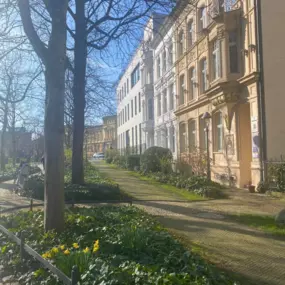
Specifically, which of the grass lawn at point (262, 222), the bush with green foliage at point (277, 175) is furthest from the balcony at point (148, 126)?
the grass lawn at point (262, 222)

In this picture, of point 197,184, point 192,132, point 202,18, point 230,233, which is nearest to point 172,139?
point 192,132

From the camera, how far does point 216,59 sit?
61.6 feet

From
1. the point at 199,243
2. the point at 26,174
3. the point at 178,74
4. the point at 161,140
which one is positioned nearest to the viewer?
the point at 199,243

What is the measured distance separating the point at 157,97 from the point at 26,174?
2004 centimetres

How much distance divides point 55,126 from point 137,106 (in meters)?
37.4

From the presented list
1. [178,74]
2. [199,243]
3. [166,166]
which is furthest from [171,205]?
[178,74]

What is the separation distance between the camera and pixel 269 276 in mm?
5465

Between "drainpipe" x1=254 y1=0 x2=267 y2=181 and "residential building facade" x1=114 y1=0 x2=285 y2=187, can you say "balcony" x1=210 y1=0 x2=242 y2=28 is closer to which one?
"residential building facade" x1=114 y1=0 x2=285 y2=187

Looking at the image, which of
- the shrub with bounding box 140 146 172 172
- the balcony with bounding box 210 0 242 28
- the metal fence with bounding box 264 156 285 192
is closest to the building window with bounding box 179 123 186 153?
the shrub with bounding box 140 146 172 172

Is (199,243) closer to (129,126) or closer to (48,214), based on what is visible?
(48,214)

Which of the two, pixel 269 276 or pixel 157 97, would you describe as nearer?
pixel 269 276

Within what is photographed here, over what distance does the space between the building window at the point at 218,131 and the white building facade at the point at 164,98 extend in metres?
8.20

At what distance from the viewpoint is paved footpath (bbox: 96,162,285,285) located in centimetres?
582

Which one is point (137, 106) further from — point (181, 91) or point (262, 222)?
point (262, 222)
